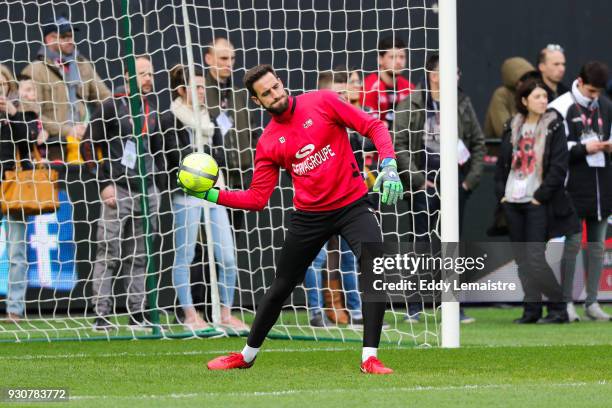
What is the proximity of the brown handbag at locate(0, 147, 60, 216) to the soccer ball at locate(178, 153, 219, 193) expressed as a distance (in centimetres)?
402

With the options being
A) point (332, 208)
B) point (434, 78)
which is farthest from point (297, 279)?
point (434, 78)

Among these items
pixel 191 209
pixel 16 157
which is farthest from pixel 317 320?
pixel 16 157

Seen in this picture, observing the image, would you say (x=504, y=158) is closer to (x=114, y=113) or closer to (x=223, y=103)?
(x=223, y=103)

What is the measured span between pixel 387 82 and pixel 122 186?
8.48ft

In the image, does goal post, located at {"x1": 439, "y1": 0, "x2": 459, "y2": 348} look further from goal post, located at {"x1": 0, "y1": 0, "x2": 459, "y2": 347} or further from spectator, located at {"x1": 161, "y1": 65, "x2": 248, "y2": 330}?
spectator, located at {"x1": 161, "y1": 65, "x2": 248, "y2": 330}

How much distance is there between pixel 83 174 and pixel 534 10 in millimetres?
5395

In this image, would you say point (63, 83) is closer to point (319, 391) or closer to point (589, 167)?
point (589, 167)

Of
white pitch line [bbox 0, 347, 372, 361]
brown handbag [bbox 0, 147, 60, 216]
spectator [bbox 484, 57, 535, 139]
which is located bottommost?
white pitch line [bbox 0, 347, 372, 361]

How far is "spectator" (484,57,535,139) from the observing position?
14.3m

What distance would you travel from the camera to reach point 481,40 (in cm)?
1484

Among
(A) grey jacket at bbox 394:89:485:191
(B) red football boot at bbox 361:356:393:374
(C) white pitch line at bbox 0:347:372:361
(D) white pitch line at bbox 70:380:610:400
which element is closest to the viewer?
(D) white pitch line at bbox 70:380:610:400

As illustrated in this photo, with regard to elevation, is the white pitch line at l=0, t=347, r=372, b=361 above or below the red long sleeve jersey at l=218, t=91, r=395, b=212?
below

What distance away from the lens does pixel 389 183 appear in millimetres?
7977

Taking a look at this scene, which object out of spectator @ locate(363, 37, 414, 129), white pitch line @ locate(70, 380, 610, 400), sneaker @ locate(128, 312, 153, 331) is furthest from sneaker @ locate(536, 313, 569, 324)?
white pitch line @ locate(70, 380, 610, 400)
